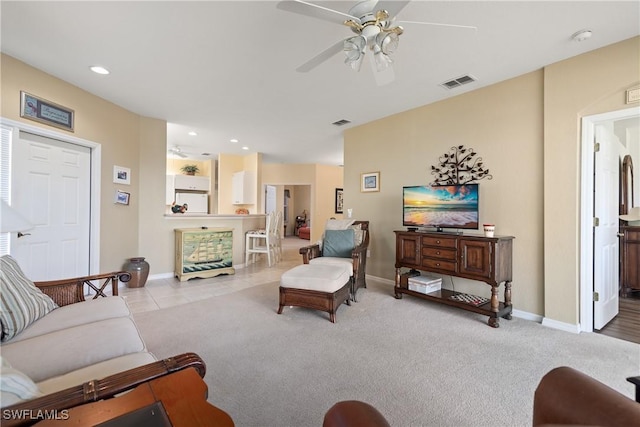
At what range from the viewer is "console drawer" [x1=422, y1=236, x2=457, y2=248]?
121 inches

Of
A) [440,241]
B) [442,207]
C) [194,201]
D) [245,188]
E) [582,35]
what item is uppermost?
[582,35]

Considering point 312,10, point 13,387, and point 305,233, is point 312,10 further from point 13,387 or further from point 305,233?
point 305,233

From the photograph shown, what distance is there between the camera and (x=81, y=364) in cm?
119

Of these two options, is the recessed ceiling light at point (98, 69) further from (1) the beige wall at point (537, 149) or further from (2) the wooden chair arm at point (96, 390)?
(1) the beige wall at point (537, 149)

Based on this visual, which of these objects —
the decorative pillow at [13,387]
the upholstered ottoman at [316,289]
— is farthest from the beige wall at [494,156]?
the decorative pillow at [13,387]

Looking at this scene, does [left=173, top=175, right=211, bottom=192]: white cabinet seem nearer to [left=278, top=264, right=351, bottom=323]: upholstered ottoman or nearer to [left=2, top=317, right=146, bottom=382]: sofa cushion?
[left=278, top=264, right=351, bottom=323]: upholstered ottoman

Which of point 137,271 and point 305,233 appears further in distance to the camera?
point 305,233

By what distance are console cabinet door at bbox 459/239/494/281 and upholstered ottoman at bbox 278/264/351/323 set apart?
1295mm

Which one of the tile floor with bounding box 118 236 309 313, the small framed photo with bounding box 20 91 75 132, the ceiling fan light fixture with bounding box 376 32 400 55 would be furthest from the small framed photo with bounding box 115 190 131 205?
the ceiling fan light fixture with bounding box 376 32 400 55

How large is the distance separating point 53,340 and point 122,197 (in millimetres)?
3318

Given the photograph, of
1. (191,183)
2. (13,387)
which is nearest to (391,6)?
(13,387)

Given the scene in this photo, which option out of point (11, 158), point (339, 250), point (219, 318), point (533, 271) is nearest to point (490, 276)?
point (533, 271)

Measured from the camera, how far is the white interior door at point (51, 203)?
2881mm

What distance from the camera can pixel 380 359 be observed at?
2082 mm
